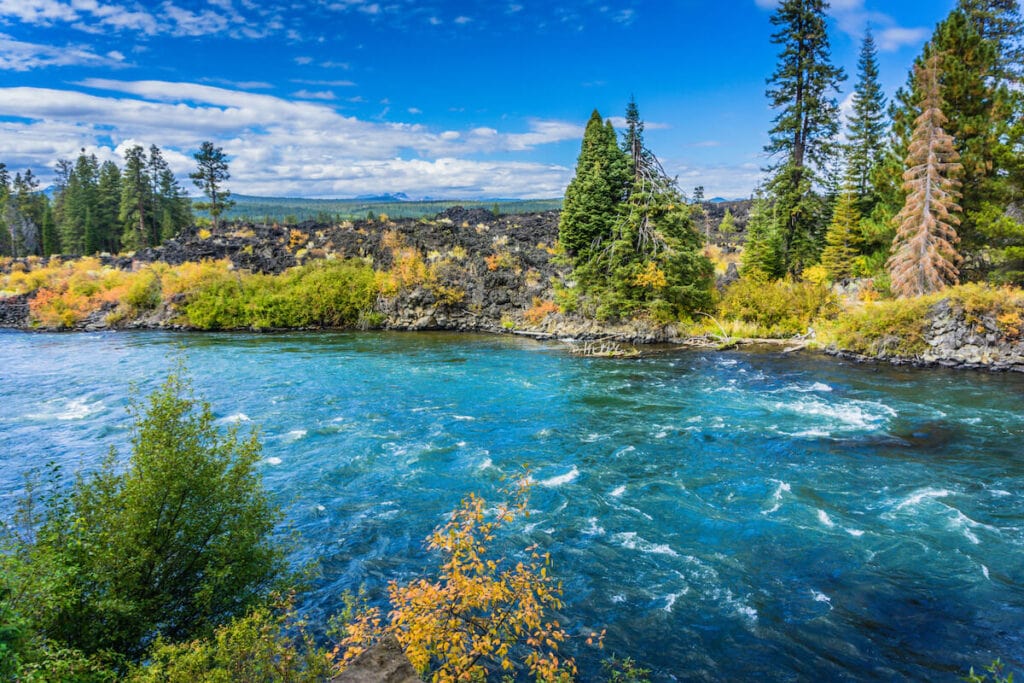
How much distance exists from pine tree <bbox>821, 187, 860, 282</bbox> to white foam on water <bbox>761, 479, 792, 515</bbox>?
97.2ft

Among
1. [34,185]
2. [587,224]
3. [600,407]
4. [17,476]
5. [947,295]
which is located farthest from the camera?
[34,185]

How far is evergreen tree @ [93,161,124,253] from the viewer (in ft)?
271

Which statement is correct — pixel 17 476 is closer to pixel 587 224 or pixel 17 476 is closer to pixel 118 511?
pixel 118 511

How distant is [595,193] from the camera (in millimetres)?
40312

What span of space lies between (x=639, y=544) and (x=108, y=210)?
100515 mm

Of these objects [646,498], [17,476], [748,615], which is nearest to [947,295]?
[646,498]

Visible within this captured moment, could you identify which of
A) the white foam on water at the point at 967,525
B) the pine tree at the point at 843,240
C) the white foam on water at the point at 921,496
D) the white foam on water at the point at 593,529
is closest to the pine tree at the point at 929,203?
the pine tree at the point at 843,240

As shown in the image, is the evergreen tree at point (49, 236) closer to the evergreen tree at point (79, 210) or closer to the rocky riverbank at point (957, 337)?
the evergreen tree at point (79, 210)

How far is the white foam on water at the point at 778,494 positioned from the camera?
543 inches

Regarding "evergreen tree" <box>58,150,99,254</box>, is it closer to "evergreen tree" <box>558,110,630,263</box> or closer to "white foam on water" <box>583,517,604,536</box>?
"evergreen tree" <box>558,110,630,263</box>

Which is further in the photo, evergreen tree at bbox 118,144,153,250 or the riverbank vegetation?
evergreen tree at bbox 118,144,153,250

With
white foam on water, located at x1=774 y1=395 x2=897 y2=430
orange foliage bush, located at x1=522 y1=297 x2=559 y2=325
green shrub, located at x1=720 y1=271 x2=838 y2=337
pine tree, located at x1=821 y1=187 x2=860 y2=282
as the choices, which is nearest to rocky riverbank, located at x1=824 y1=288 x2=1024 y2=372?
green shrub, located at x1=720 y1=271 x2=838 y2=337

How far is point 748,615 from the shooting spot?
388 inches

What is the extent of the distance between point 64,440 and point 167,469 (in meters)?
15.1
